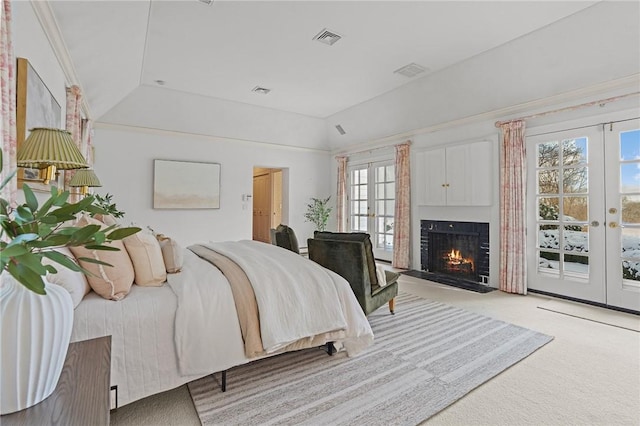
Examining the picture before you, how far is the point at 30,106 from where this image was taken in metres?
1.96

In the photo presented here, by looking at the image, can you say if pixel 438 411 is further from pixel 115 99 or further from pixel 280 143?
pixel 280 143

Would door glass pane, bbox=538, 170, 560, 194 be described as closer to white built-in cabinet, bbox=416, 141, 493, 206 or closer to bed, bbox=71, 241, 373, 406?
white built-in cabinet, bbox=416, 141, 493, 206

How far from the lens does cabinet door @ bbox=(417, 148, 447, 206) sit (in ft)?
17.0

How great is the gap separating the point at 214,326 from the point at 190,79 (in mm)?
4169

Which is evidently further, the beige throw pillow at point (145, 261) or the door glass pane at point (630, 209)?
the door glass pane at point (630, 209)

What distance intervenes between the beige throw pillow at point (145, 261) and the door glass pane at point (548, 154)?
15.1 feet

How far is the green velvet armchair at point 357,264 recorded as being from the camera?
279 centimetres

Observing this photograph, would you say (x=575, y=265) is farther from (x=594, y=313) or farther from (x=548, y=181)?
(x=548, y=181)

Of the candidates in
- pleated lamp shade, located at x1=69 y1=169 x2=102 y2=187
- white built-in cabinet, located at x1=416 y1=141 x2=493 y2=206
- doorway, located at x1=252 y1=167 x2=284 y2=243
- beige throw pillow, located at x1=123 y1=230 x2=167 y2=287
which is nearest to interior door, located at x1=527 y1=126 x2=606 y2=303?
white built-in cabinet, located at x1=416 y1=141 x2=493 y2=206

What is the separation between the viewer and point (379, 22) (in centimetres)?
326

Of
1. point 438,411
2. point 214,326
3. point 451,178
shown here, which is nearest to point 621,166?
point 451,178

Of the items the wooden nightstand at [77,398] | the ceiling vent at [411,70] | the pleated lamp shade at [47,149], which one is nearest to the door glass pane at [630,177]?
the ceiling vent at [411,70]

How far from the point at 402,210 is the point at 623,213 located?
3.02 meters

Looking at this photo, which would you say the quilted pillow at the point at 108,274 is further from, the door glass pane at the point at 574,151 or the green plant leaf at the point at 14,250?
the door glass pane at the point at 574,151
